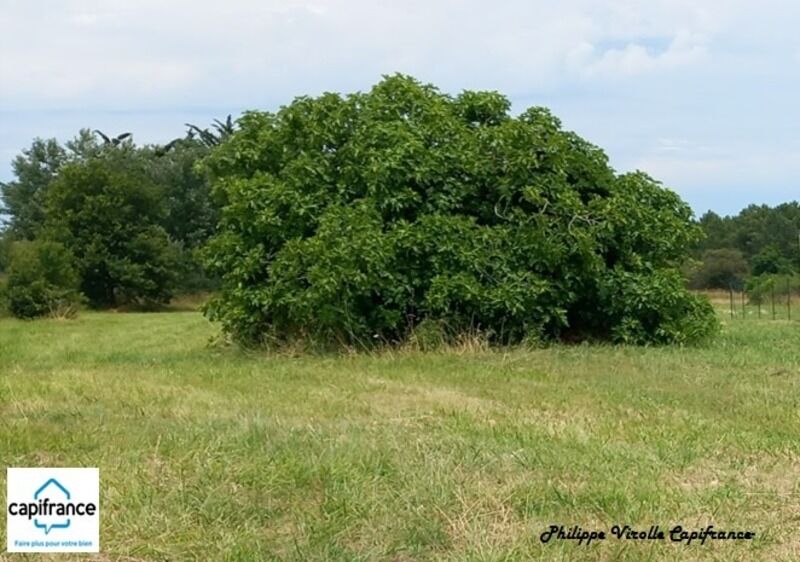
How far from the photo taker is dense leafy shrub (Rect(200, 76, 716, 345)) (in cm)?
1095

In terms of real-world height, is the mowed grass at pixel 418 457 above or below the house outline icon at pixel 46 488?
below

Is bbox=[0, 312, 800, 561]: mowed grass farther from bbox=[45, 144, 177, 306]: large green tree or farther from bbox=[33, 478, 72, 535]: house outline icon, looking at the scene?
bbox=[45, 144, 177, 306]: large green tree

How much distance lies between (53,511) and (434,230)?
7760 millimetres

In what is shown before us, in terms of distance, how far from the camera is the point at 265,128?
40.1ft

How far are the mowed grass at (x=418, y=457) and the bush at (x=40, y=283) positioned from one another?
17782mm

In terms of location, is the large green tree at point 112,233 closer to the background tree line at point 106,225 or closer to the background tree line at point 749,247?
the background tree line at point 106,225

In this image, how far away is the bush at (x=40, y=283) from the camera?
2556cm

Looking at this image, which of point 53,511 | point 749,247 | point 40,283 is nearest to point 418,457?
point 53,511

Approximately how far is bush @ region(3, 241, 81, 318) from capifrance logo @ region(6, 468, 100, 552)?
23294 mm

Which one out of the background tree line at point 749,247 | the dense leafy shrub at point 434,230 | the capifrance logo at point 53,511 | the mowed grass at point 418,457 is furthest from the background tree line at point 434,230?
the background tree line at point 749,247

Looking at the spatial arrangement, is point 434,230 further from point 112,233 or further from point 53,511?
point 112,233

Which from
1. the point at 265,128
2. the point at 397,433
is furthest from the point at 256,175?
the point at 397,433

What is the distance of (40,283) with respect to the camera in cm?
2575

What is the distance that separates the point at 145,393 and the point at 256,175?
5.18 metres
